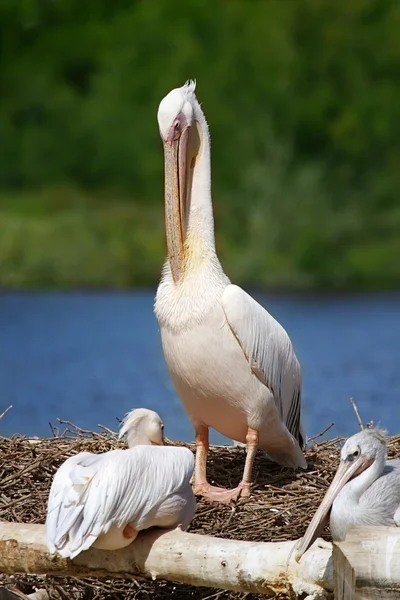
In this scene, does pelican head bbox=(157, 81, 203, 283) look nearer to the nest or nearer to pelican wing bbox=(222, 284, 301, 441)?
pelican wing bbox=(222, 284, 301, 441)

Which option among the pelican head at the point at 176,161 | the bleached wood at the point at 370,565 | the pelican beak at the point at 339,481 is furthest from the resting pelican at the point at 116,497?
the pelican head at the point at 176,161

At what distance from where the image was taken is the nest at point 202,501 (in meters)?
4.39

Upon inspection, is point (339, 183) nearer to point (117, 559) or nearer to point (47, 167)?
point (47, 167)

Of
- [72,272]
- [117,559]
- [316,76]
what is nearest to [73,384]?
[72,272]

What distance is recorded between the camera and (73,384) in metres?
13.7

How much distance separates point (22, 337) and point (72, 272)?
165 inches

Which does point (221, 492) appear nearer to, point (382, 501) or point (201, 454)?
point (201, 454)

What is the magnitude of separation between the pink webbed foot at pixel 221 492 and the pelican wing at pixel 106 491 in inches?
41.6

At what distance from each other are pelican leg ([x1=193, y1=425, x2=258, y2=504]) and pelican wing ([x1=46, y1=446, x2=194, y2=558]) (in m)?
1.10

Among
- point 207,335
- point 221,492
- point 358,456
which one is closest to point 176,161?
point 207,335

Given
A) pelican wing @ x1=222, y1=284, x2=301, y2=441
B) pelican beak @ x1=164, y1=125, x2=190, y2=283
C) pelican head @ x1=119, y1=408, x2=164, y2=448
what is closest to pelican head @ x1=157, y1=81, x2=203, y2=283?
pelican beak @ x1=164, y1=125, x2=190, y2=283

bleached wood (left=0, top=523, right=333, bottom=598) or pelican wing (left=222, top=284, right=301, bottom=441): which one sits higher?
pelican wing (left=222, top=284, right=301, bottom=441)

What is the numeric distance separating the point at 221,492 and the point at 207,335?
72 centimetres

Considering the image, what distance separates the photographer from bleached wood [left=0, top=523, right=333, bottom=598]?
3.54 metres
